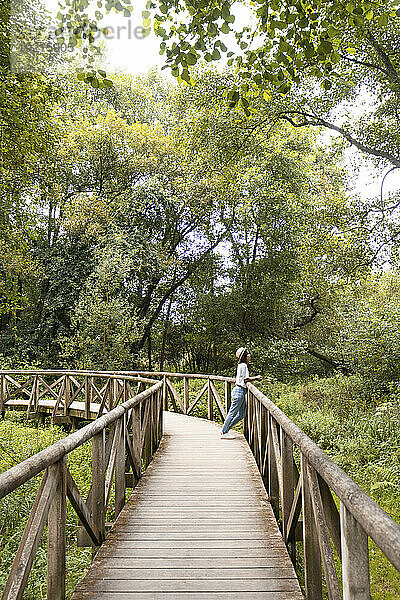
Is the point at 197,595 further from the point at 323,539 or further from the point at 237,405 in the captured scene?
the point at 237,405

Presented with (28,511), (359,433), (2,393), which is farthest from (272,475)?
(2,393)

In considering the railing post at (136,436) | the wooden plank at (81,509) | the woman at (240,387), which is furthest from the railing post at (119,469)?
the woman at (240,387)

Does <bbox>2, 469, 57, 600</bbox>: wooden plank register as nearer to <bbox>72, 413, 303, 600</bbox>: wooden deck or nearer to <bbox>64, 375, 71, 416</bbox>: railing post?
<bbox>72, 413, 303, 600</bbox>: wooden deck

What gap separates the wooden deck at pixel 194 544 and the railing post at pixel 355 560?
106 centimetres

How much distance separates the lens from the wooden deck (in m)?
2.91

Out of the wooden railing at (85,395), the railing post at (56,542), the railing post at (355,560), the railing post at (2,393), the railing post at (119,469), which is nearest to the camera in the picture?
the railing post at (355,560)

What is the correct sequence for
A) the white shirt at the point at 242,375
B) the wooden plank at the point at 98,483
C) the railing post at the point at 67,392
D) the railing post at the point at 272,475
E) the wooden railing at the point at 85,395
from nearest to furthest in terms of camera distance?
the wooden plank at the point at 98,483 < the railing post at the point at 272,475 < the white shirt at the point at 242,375 < the wooden railing at the point at 85,395 < the railing post at the point at 67,392

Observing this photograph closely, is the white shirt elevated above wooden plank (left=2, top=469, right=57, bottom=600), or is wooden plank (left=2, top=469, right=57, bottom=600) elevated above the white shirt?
the white shirt

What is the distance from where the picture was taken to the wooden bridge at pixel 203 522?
2.03 m

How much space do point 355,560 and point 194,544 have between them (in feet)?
6.81

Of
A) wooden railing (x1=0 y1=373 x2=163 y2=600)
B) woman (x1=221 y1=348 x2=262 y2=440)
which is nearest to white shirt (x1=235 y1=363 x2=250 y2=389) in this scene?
woman (x1=221 y1=348 x2=262 y2=440)

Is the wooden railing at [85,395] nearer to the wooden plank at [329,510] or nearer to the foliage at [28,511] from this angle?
the foliage at [28,511]

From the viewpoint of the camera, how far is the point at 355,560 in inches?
73.8

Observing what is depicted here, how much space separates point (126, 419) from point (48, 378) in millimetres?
14055
